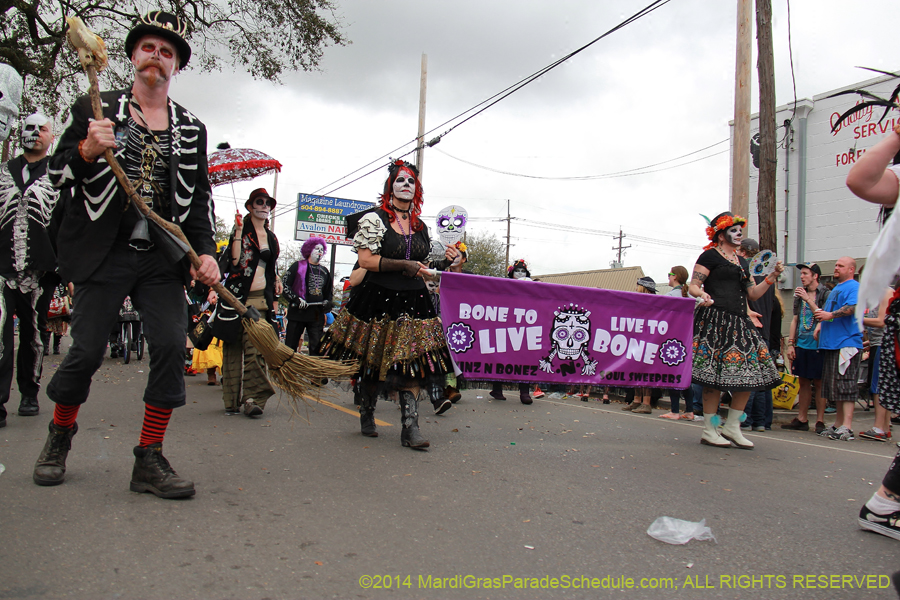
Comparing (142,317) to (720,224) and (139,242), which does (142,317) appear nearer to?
(139,242)

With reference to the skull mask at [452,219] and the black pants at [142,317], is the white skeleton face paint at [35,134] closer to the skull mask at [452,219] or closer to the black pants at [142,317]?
the black pants at [142,317]

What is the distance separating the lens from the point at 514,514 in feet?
10.0

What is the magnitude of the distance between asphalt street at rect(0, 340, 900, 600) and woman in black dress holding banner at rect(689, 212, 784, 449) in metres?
0.44

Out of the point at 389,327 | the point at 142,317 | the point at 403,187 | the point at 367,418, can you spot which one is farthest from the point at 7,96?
the point at 367,418

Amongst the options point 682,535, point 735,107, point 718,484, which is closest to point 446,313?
point 718,484

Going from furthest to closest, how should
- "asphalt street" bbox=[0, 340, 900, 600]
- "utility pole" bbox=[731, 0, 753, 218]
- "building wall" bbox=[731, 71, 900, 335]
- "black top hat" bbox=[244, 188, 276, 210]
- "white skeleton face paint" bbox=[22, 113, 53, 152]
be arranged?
"building wall" bbox=[731, 71, 900, 335] → "utility pole" bbox=[731, 0, 753, 218] → "black top hat" bbox=[244, 188, 276, 210] → "white skeleton face paint" bbox=[22, 113, 53, 152] → "asphalt street" bbox=[0, 340, 900, 600]

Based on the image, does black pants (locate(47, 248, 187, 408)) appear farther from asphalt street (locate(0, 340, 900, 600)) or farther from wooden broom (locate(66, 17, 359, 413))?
asphalt street (locate(0, 340, 900, 600))

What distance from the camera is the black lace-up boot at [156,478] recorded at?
297 centimetres

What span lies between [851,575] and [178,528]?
106 inches

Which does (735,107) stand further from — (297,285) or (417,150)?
(417,150)

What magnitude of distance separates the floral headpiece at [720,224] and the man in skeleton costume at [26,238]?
502 centimetres

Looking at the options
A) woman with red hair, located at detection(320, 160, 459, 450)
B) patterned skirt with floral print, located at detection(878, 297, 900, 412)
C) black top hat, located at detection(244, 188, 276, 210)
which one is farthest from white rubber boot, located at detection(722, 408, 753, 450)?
black top hat, located at detection(244, 188, 276, 210)

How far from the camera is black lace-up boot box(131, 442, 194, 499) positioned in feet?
9.76

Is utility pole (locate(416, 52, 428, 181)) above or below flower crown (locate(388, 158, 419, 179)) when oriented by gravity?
above
